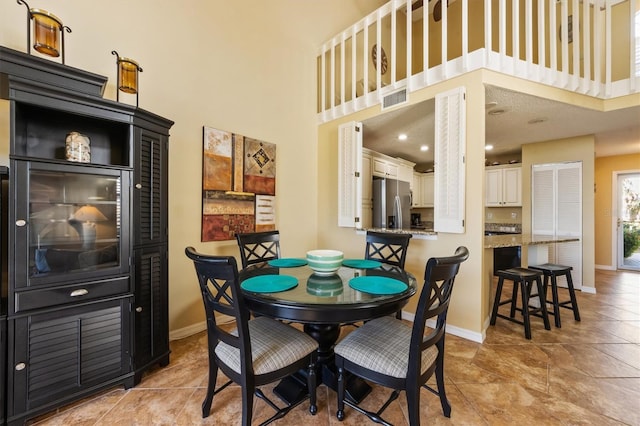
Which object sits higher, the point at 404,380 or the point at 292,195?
the point at 292,195

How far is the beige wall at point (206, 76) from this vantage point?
6.92ft

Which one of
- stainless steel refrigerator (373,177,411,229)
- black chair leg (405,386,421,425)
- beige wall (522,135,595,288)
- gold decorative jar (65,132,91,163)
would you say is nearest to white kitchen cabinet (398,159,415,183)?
stainless steel refrigerator (373,177,411,229)

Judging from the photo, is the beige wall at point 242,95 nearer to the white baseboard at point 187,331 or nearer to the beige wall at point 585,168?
the white baseboard at point 187,331

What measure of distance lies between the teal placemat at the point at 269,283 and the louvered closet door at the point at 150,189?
86 cm

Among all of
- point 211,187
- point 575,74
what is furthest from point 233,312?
point 575,74

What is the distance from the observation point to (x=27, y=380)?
149 centimetres

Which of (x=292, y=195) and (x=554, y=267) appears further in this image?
(x=292, y=195)

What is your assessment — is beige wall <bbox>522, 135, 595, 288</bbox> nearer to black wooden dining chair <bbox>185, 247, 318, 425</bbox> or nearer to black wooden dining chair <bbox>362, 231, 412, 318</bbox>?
black wooden dining chair <bbox>362, 231, 412, 318</bbox>

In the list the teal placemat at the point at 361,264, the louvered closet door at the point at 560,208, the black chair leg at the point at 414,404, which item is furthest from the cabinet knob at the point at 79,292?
the louvered closet door at the point at 560,208

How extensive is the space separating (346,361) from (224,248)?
1917mm

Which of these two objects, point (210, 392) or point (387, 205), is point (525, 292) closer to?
point (387, 205)

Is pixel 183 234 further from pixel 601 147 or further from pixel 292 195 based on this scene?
pixel 601 147

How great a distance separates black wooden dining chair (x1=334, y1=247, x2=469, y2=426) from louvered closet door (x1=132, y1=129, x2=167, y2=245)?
1562 mm

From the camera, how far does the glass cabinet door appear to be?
1.53 m
